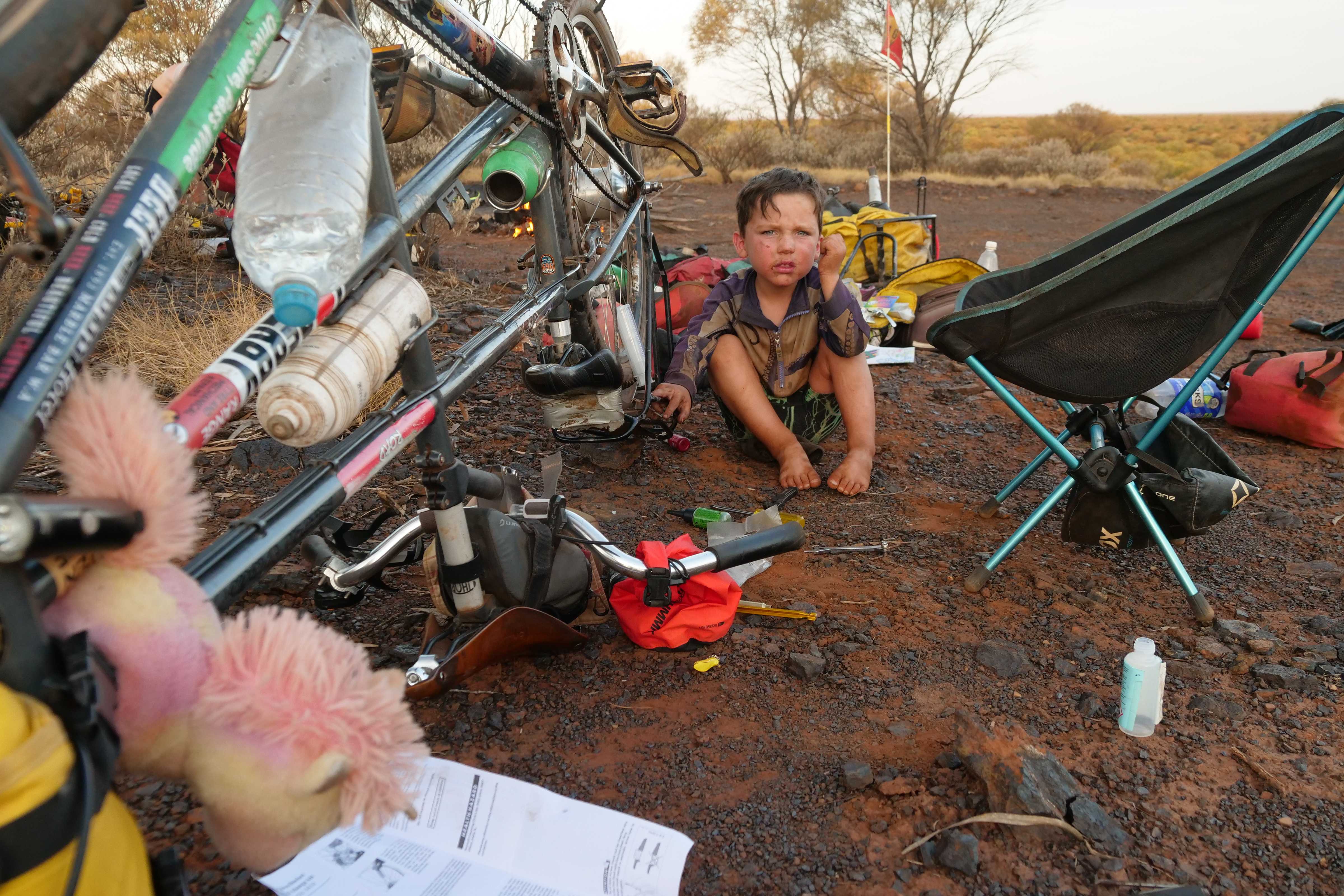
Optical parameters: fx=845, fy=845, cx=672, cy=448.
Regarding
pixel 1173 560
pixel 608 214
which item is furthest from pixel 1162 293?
pixel 608 214

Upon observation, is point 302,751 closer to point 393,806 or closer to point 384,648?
point 393,806

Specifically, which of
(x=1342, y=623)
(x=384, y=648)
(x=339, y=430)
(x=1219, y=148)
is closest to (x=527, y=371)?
(x=384, y=648)

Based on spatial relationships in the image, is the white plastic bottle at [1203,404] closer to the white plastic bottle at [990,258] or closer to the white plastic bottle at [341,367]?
the white plastic bottle at [990,258]

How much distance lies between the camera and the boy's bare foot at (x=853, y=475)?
2848mm

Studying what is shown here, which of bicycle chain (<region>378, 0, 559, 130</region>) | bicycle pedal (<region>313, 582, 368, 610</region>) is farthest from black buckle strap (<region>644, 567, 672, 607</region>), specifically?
bicycle chain (<region>378, 0, 559, 130</region>)

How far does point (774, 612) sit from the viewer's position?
81.0 inches

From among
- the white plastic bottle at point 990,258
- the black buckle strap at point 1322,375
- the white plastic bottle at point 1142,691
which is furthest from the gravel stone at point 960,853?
the white plastic bottle at point 990,258

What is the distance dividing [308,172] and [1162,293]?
1.96 metres

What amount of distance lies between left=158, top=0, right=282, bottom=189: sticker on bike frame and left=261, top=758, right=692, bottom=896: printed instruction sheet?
33.8 inches

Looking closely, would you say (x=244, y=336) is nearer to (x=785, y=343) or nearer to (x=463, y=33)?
(x=463, y=33)

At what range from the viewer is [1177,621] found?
6.84 ft

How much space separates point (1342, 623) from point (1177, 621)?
1.23ft

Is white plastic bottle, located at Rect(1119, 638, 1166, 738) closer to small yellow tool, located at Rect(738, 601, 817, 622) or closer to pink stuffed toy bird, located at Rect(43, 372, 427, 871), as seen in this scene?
small yellow tool, located at Rect(738, 601, 817, 622)

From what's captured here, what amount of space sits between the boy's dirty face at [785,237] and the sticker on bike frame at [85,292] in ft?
6.59
